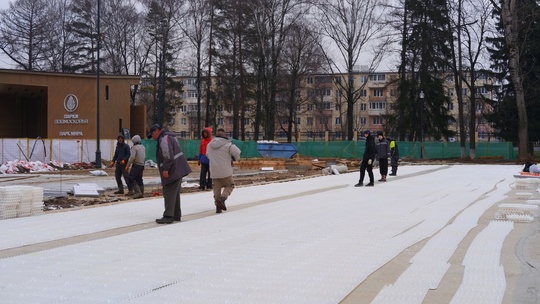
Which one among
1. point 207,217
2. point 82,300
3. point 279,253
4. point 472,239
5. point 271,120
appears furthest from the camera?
point 271,120

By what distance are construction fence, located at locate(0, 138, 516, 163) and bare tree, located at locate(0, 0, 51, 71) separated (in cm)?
1924

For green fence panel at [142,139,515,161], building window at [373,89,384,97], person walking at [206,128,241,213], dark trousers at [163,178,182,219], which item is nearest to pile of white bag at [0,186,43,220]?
dark trousers at [163,178,182,219]

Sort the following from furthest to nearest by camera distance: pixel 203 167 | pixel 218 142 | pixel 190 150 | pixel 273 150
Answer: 1. pixel 273 150
2. pixel 190 150
3. pixel 203 167
4. pixel 218 142

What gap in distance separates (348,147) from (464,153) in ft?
30.9

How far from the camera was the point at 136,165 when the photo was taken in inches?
609

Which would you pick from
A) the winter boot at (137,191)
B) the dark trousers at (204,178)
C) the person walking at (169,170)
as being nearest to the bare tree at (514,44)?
the dark trousers at (204,178)

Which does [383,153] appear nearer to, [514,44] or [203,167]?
[203,167]

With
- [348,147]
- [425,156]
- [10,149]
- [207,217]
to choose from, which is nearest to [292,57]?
[348,147]

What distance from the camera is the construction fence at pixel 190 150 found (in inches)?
1382

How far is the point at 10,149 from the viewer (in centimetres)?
3475

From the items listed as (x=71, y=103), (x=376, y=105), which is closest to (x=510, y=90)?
(x=71, y=103)

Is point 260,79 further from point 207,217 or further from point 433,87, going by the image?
point 207,217

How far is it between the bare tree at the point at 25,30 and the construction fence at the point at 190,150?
1924 centimetres

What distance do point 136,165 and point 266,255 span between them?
29.7 ft
